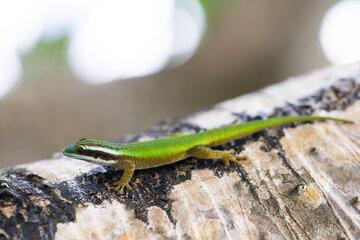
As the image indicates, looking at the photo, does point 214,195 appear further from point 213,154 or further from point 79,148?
point 79,148

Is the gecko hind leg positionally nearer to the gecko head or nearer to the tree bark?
the tree bark

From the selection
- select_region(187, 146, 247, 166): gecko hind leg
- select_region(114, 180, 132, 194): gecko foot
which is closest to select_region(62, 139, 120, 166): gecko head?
select_region(114, 180, 132, 194): gecko foot

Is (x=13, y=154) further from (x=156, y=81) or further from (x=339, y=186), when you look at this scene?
(x=339, y=186)

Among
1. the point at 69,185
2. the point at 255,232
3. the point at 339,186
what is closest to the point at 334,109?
the point at 339,186

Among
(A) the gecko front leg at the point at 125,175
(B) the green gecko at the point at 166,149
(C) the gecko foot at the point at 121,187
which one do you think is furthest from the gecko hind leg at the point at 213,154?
(C) the gecko foot at the point at 121,187

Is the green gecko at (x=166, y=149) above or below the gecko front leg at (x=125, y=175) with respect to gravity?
above

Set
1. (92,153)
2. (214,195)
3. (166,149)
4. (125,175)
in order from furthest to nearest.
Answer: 1. (166,149)
2. (92,153)
3. (125,175)
4. (214,195)

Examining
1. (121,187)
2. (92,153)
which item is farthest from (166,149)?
(121,187)

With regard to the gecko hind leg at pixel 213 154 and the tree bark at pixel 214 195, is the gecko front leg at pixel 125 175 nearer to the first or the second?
the tree bark at pixel 214 195
